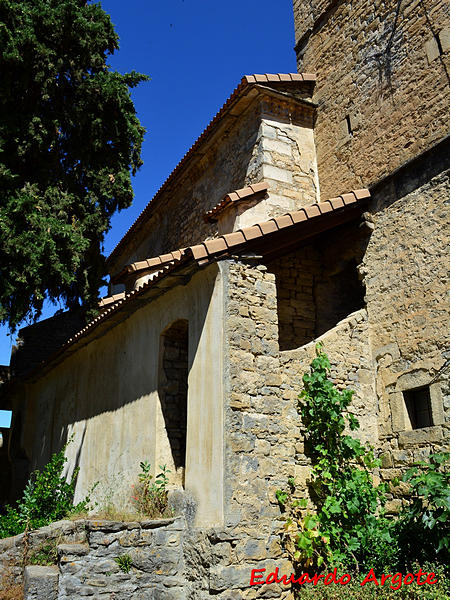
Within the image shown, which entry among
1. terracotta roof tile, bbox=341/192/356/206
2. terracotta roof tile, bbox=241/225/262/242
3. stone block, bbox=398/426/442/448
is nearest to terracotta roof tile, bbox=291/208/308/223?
terracotta roof tile, bbox=241/225/262/242

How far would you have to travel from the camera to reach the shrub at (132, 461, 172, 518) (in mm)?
6500

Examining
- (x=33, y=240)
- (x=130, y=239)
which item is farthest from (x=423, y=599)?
(x=130, y=239)

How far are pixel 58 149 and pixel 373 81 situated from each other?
22.8 ft

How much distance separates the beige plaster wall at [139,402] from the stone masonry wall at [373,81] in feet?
Answer: 11.3

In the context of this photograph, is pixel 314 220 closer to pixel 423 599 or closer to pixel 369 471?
pixel 369 471

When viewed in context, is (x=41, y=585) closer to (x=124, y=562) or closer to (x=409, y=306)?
(x=124, y=562)

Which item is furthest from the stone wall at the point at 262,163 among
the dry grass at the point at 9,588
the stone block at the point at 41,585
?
the dry grass at the point at 9,588

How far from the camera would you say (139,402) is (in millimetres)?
7895

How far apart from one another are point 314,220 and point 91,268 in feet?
21.1

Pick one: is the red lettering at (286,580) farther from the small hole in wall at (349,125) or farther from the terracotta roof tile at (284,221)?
the small hole in wall at (349,125)

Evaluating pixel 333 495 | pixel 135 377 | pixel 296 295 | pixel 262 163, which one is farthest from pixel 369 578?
pixel 262 163

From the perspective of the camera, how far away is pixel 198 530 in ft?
19.2

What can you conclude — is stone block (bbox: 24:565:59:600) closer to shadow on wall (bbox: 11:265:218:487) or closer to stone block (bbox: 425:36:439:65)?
shadow on wall (bbox: 11:265:218:487)

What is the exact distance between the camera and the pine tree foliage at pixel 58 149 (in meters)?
10.1
